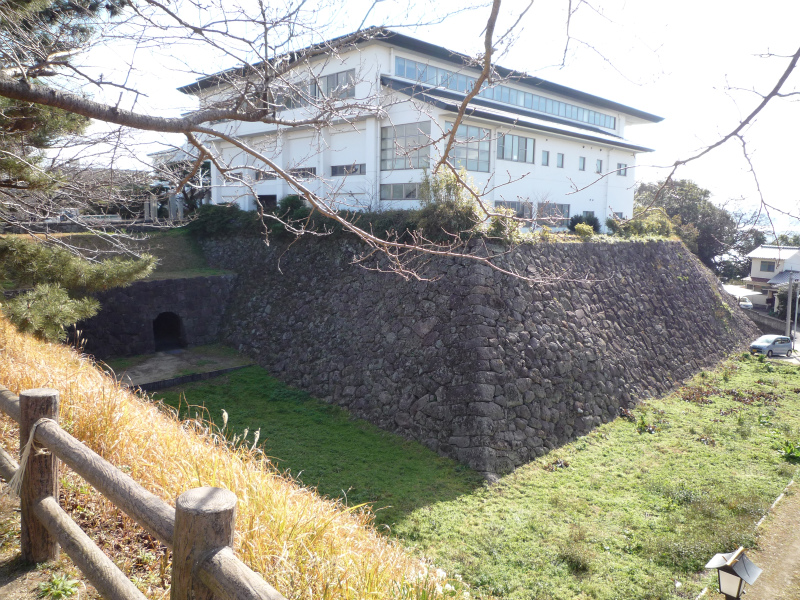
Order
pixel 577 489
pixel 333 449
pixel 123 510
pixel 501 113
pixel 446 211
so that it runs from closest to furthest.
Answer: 1. pixel 123 510
2. pixel 577 489
3. pixel 333 449
4. pixel 446 211
5. pixel 501 113

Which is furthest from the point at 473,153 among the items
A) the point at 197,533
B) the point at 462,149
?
the point at 197,533

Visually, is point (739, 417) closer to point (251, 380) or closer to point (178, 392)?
point (251, 380)

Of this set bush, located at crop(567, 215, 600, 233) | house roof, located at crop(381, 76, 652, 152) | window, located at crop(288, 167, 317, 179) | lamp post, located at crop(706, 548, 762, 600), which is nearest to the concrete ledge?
window, located at crop(288, 167, 317, 179)

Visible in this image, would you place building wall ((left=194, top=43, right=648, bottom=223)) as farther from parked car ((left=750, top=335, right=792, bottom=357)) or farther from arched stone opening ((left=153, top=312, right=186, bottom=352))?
parked car ((left=750, top=335, right=792, bottom=357))

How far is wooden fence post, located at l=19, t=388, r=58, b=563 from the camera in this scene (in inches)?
137

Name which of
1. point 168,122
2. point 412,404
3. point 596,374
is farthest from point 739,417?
point 168,122

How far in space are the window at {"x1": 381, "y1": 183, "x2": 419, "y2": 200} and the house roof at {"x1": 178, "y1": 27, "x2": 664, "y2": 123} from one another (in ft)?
15.0

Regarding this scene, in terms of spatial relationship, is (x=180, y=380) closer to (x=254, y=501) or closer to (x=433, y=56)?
(x=254, y=501)

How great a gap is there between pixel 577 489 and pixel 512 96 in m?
20.4

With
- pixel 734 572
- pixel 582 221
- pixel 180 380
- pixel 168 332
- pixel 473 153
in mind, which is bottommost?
pixel 180 380

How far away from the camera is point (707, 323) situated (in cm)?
2183

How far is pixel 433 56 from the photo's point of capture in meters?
20.7

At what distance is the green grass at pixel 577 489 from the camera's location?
8.22 meters

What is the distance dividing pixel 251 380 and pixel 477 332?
7.39m
